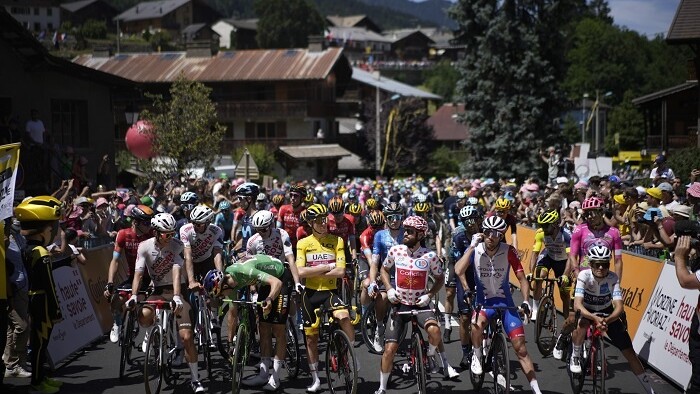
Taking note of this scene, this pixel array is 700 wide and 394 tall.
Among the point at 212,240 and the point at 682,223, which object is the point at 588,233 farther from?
the point at 212,240

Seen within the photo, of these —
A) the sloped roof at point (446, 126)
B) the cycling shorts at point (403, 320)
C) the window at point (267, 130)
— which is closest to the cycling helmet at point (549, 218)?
the cycling shorts at point (403, 320)

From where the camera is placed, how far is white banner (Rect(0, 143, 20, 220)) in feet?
31.2

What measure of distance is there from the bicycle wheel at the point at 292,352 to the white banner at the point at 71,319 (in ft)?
10.2

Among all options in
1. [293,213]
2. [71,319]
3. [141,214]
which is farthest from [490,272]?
[71,319]

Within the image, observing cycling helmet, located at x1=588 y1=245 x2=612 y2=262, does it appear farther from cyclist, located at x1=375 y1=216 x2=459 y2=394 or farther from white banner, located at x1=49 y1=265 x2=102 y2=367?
white banner, located at x1=49 y1=265 x2=102 y2=367

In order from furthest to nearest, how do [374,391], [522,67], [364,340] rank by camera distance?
[522,67] < [364,340] < [374,391]

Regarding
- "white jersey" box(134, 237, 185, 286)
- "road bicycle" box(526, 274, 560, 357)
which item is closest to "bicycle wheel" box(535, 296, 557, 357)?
"road bicycle" box(526, 274, 560, 357)

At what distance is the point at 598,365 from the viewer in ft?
31.4

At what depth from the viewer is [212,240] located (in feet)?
39.1

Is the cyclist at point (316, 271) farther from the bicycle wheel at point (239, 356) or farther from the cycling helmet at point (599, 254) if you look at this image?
the cycling helmet at point (599, 254)

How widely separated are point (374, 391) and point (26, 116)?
19125 millimetres

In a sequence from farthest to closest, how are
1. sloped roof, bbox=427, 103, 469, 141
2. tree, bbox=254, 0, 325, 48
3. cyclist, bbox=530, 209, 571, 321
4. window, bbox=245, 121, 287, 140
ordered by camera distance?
tree, bbox=254, 0, 325, 48, sloped roof, bbox=427, 103, 469, 141, window, bbox=245, 121, 287, 140, cyclist, bbox=530, 209, 571, 321

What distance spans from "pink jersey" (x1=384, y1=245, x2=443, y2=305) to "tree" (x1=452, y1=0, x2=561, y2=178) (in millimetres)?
33888

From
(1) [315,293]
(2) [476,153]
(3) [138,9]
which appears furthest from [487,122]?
(3) [138,9]
